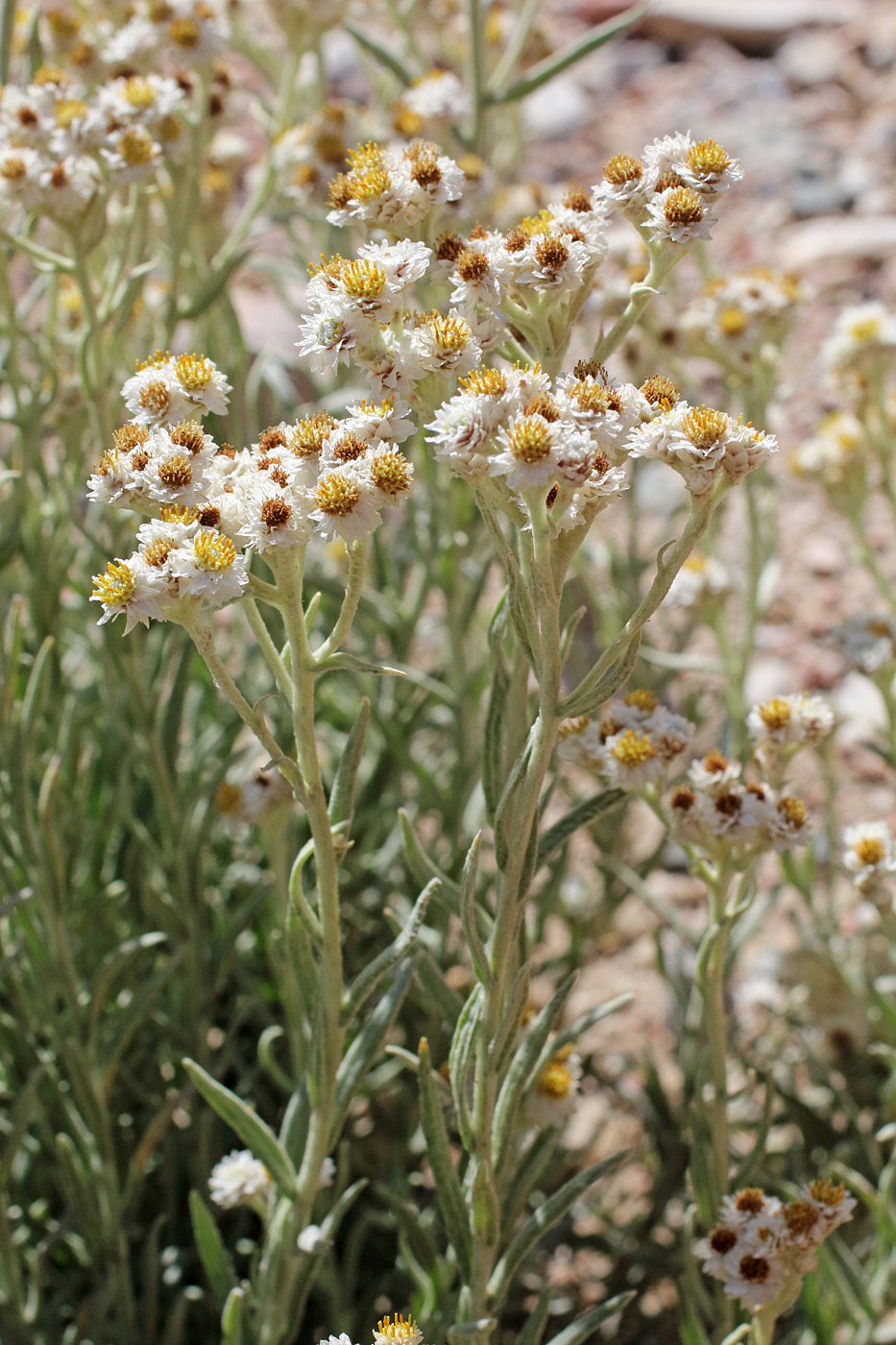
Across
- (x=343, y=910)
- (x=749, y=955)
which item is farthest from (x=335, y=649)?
(x=749, y=955)

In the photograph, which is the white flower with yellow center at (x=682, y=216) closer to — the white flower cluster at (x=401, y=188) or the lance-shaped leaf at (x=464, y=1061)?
the white flower cluster at (x=401, y=188)

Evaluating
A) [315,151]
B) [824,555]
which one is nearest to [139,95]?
[315,151]

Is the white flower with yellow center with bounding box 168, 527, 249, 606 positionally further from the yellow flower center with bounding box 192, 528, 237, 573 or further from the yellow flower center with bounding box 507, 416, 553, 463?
the yellow flower center with bounding box 507, 416, 553, 463

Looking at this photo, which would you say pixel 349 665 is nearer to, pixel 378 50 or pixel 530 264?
pixel 530 264

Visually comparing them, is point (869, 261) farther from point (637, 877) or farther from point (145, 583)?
point (145, 583)

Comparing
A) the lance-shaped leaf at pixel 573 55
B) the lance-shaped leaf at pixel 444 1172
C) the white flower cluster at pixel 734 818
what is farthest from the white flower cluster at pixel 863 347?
the lance-shaped leaf at pixel 444 1172

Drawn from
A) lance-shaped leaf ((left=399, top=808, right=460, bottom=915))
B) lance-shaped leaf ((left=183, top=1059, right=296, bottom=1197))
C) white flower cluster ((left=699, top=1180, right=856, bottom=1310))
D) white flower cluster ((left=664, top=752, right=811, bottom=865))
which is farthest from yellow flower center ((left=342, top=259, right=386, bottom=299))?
white flower cluster ((left=699, top=1180, right=856, bottom=1310))

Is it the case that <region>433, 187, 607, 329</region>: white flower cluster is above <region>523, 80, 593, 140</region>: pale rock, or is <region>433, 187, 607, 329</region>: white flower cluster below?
below

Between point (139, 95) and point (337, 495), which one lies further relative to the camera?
point (139, 95)
